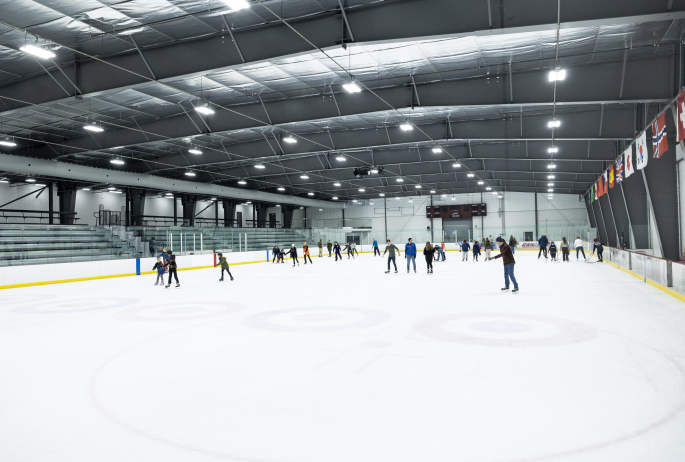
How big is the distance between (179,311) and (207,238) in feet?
59.4

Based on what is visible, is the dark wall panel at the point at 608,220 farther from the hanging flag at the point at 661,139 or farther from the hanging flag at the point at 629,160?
the hanging flag at the point at 661,139

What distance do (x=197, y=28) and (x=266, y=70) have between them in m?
3.01

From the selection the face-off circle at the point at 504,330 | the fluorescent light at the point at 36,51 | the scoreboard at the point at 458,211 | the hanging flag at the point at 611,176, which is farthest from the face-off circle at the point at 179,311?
the scoreboard at the point at 458,211

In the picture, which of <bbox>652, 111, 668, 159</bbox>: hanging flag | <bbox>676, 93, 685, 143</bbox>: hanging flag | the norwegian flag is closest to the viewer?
Answer: <bbox>676, 93, 685, 143</bbox>: hanging flag

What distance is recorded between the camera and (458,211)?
145ft

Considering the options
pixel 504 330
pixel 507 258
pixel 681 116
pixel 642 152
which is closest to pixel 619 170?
pixel 642 152

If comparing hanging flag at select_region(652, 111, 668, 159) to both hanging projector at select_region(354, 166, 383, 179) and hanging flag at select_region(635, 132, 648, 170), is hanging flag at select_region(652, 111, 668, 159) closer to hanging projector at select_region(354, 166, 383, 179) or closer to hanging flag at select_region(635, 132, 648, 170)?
hanging flag at select_region(635, 132, 648, 170)

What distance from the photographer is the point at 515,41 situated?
37.0ft

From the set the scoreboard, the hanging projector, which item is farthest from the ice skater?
the scoreboard

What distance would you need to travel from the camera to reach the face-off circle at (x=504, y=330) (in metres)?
5.87

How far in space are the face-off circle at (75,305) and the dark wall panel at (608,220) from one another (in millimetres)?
27888

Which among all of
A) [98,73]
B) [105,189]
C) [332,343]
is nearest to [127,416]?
[332,343]

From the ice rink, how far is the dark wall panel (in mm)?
21860

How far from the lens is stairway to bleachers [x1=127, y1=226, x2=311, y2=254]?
951 inches
